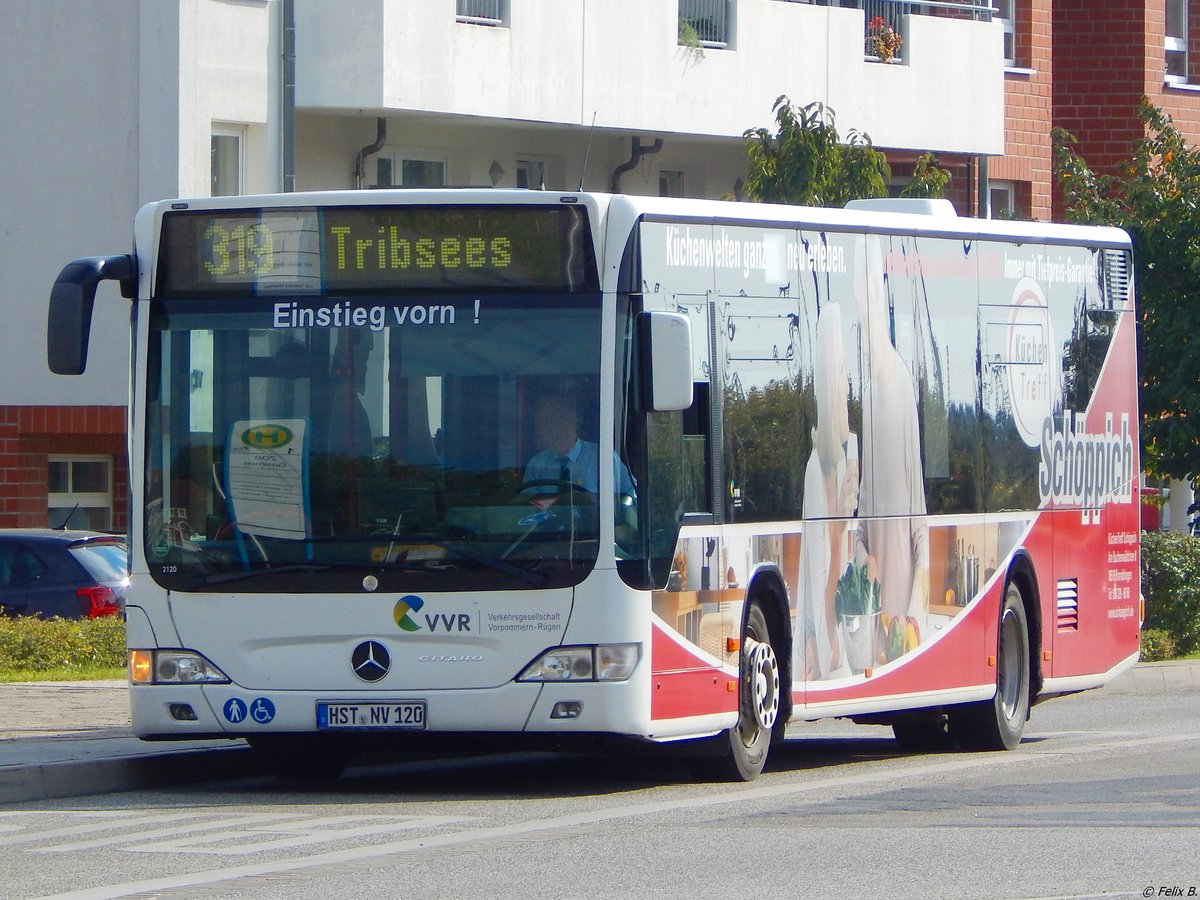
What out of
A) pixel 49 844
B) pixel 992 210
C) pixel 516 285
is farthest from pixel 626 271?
pixel 992 210

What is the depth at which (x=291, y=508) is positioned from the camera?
12055 millimetres

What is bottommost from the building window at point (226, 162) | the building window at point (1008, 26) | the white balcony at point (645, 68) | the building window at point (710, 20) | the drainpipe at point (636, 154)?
the building window at point (226, 162)

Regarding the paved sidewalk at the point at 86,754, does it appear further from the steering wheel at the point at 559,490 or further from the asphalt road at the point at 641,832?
the steering wheel at the point at 559,490

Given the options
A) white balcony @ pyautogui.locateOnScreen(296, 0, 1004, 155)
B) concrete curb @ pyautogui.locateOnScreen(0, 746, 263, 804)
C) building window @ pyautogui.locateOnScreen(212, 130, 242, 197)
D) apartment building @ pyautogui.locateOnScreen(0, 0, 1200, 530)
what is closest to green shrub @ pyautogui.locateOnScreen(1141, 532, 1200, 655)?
apartment building @ pyautogui.locateOnScreen(0, 0, 1200, 530)

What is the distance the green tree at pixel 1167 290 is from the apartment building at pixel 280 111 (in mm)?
4633

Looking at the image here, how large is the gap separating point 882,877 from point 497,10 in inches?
755

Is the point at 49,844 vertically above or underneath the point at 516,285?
underneath

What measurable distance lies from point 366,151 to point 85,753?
14626 mm

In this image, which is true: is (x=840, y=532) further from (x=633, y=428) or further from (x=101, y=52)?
(x=101, y=52)

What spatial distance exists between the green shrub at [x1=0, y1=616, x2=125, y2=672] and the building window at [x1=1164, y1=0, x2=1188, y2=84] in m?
22.6

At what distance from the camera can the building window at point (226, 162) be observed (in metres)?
26.9

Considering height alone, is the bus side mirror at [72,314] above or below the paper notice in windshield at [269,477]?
above

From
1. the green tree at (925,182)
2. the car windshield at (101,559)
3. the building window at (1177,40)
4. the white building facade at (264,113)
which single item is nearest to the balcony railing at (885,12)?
the white building facade at (264,113)

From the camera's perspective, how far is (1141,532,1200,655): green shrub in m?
23.9
